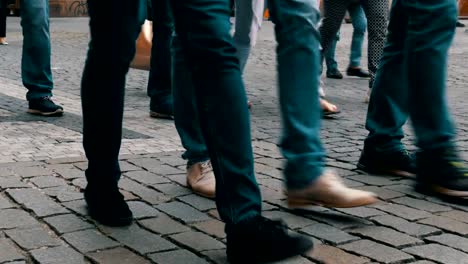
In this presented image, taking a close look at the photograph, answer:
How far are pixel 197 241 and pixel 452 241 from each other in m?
0.80

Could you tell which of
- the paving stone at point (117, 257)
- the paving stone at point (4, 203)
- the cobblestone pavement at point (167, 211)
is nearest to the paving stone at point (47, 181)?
the cobblestone pavement at point (167, 211)

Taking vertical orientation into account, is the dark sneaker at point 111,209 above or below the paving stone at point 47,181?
above

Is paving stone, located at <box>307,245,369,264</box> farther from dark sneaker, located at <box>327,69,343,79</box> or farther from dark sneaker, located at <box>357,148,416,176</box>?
dark sneaker, located at <box>327,69,343,79</box>

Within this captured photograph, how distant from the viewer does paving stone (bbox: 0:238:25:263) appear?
100 inches

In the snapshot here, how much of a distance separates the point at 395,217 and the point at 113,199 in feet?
3.20

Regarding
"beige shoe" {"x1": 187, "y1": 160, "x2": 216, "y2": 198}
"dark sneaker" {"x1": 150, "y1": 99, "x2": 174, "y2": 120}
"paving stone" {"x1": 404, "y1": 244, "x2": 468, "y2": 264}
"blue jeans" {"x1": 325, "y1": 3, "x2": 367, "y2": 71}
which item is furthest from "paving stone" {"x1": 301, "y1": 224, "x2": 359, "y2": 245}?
"blue jeans" {"x1": 325, "y1": 3, "x2": 367, "y2": 71}

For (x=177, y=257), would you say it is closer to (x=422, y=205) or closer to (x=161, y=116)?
(x=422, y=205)

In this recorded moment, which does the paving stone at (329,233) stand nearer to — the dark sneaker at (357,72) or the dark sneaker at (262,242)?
the dark sneaker at (262,242)

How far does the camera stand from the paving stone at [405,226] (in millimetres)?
2797

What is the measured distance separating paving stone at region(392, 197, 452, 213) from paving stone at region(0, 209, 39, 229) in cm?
133

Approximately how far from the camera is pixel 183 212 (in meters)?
3.08

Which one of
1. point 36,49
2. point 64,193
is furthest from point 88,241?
point 36,49

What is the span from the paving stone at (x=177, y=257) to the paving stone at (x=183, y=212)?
356 millimetres

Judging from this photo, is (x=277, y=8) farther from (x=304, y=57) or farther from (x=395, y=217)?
(x=395, y=217)
